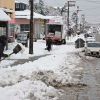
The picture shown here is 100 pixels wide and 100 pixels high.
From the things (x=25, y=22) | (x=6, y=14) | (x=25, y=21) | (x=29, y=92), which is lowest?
(x=29, y=92)

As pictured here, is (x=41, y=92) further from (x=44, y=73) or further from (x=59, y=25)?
(x=59, y=25)

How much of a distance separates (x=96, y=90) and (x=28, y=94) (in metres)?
4.38

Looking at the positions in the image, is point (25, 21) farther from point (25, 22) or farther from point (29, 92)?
point (29, 92)

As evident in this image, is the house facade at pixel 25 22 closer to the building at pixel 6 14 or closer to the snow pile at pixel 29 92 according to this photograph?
the building at pixel 6 14

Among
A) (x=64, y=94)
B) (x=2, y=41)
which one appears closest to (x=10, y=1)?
(x=2, y=41)

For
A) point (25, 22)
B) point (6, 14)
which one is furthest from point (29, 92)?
point (25, 22)

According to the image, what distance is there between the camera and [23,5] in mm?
117625

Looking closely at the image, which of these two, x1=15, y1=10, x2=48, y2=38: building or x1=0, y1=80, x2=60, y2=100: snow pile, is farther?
x1=15, y1=10, x2=48, y2=38: building

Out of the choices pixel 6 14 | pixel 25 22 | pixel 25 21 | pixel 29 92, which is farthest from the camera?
pixel 25 21

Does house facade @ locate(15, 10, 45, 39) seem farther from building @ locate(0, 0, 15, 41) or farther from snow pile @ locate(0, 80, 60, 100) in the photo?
snow pile @ locate(0, 80, 60, 100)

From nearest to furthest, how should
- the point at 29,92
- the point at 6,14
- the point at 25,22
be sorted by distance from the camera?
the point at 29,92 → the point at 6,14 → the point at 25,22

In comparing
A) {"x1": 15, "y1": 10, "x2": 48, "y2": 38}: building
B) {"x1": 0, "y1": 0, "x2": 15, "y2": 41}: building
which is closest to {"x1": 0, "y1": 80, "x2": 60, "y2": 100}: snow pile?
{"x1": 0, "y1": 0, "x2": 15, "y2": 41}: building

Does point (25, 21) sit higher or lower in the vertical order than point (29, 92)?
higher

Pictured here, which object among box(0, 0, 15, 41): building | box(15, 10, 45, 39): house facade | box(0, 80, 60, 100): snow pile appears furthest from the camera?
box(15, 10, 45, 39): house facade
